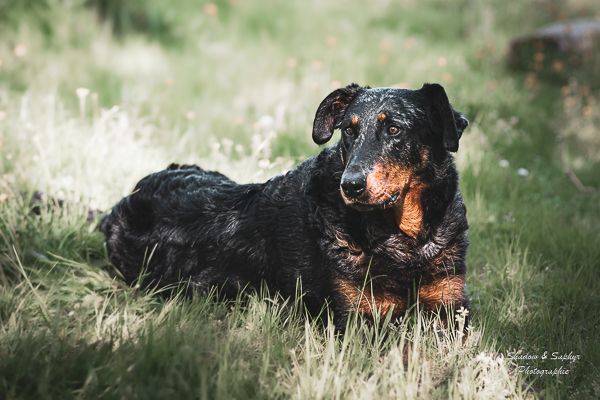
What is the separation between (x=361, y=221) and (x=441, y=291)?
1.82ft

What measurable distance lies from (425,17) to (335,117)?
9.13 m

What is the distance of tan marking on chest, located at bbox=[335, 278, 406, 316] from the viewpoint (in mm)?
3359

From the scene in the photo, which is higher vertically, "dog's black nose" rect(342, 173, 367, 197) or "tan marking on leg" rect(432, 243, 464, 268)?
"dog's black nose" rect(342, 173, 367, 197)

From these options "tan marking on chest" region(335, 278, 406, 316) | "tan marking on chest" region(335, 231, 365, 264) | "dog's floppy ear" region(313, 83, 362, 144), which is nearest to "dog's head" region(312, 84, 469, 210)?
"dog's floppy ear" region(313, 83, 362, 144)

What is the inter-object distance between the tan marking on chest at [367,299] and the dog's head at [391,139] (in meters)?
0.48

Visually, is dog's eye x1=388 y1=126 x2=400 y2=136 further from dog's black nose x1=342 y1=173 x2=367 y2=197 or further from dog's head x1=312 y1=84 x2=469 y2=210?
dog's black nose x1=342 y1=173 x2=367 y2=197

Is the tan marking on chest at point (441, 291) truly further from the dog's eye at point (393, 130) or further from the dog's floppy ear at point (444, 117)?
the dog's eye at point (393, 130)

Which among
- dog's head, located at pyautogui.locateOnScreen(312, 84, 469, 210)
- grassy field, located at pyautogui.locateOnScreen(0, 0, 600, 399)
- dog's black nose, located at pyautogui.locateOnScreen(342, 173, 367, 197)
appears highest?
dog's head, located at pyautogui.locateOnScreen(312, 84, 469, 210)

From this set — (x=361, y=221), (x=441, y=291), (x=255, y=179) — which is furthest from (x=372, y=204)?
(x=255, y=179)

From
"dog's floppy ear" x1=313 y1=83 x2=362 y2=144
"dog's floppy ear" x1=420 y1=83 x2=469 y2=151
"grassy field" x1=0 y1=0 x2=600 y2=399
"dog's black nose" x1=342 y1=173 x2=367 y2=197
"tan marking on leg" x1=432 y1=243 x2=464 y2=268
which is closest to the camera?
"grassy field" x1=0 y1=0 x2=600 y2=399

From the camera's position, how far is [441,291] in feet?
11.2

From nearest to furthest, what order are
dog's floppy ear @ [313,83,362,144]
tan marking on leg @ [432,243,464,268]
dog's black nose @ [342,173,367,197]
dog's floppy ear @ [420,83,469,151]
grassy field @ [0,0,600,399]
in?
1. grassy field @ [0,0,600,399]
2. dog's black nose @ [342,173,367,197]
3. dog's floppy ear @ [420,83,469,151]
4. tan marking on leg @ [432,243,464,268]
5. dog's floppy ear @ [313,83,362,144]

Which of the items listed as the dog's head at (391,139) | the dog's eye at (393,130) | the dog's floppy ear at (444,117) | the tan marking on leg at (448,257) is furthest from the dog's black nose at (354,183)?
Answer: the tan marking on leg at (448,257)

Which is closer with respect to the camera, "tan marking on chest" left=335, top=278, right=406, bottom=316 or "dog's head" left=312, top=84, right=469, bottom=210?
"dog's head" left=312, top=84, right=469, bottom=210
